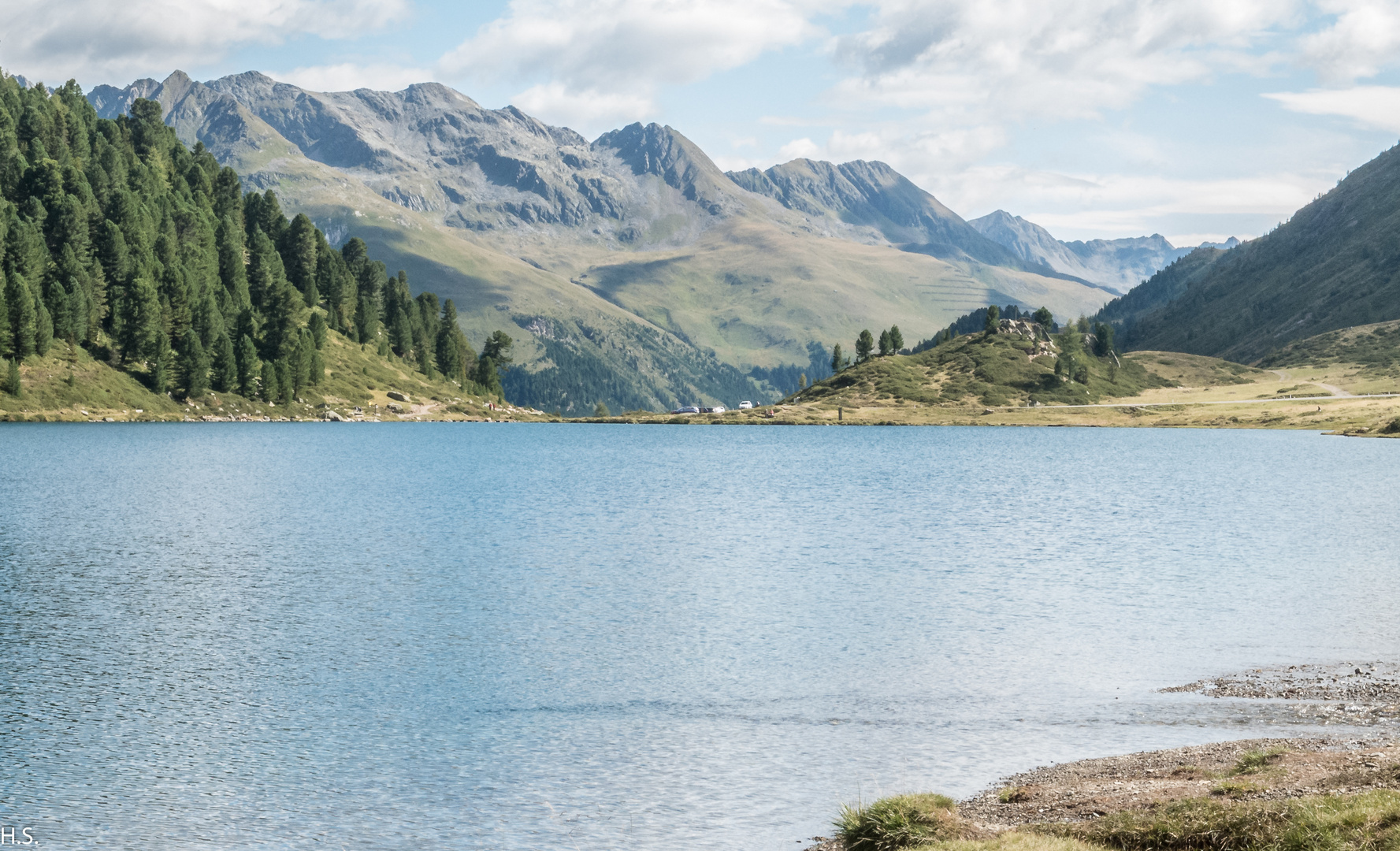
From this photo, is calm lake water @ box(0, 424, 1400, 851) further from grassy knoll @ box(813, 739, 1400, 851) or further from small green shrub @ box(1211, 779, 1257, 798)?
small green shrub @ box(1211, 779, 1257, 798)

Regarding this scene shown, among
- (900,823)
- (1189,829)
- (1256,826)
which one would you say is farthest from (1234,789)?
(900,823)

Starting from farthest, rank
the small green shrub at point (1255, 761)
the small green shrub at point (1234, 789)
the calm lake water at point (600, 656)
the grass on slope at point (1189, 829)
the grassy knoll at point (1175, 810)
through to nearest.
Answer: the calm lake water at point (600, 656)
the small green shrub at point (1255, 761)
the small green shrub at point (1234, 789)
the grassy knoll at point (1175, 810)
the grass on slope at point (1189, 829)

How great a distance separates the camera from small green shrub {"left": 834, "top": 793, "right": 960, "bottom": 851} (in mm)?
24688

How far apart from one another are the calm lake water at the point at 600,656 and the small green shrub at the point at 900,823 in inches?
114

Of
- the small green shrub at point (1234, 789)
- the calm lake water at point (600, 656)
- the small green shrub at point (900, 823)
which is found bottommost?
the calm lake water at point (600, 656)

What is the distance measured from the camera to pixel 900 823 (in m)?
25.2

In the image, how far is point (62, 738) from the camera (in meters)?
35.7

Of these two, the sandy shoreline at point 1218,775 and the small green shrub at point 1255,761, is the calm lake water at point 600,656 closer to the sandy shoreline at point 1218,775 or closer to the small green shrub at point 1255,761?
the sandy shoreline at point 1218,775

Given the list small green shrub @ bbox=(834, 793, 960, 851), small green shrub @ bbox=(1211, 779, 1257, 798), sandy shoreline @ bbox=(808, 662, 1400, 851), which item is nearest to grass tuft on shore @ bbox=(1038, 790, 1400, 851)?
sandy shoreline @ bbox=(808, 662, 1400, 851)

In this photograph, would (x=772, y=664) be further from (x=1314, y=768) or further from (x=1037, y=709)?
(x=1314, y=768)

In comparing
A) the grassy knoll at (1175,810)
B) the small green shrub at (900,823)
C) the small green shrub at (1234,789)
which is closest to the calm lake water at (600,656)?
the small green shrub at (900,823)

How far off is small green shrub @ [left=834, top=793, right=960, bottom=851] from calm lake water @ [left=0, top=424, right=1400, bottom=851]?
2.90 meters

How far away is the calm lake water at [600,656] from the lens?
3112 centimetres

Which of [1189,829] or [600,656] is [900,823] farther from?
[600,656]
